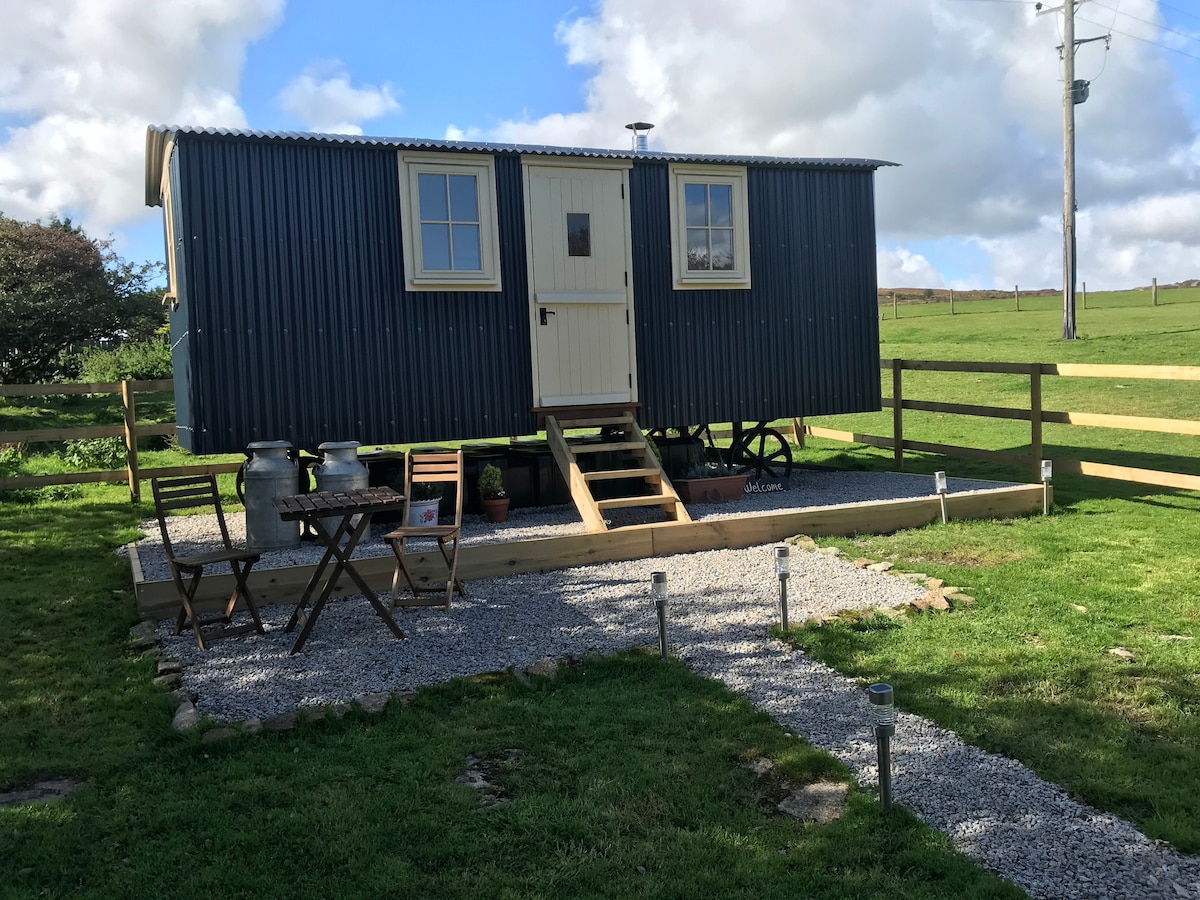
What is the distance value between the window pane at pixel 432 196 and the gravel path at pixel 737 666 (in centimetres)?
338

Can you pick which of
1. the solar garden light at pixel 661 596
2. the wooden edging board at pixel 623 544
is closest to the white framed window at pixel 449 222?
the wooden edging board at pixel 623 544

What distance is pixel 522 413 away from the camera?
9.63 m

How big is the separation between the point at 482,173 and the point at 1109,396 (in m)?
11.6

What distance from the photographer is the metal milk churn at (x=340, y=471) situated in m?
8.09

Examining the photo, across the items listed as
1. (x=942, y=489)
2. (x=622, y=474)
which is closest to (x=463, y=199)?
(x=622, y=474)

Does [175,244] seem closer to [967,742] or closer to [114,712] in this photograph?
[114,712]

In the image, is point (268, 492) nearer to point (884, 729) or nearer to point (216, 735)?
point (216, 735)

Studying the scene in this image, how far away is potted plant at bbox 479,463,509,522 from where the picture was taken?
9.38m

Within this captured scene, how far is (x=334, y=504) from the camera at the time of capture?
18.4ft

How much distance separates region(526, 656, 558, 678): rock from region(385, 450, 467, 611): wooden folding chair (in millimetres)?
1343

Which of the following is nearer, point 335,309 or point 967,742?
point 967,742

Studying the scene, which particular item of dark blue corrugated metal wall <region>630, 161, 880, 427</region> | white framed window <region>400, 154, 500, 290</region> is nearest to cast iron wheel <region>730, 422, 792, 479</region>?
dark blue corrugated metal wall <region>630, 161, 880, 427</region>

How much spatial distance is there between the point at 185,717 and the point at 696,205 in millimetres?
7580

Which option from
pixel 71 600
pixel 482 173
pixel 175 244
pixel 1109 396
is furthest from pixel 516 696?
pixel 1109 396
